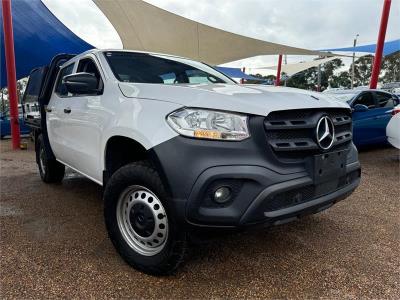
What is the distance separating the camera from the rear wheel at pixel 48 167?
537 cm

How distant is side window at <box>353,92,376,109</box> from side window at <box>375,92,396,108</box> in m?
0.20

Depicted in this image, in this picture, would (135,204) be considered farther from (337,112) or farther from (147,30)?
(147,30)

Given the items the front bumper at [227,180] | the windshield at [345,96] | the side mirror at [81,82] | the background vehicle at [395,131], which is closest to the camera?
the front bumper at [227,180]

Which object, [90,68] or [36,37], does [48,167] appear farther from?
[36,37]

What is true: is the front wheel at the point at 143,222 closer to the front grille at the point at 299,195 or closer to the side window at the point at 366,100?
the front grille at the point at 299,195

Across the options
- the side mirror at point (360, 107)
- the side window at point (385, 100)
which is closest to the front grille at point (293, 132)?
the side mirror at point (360, 107)

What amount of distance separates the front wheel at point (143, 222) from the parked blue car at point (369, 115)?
6.14 meters

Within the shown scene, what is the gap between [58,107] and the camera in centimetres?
435

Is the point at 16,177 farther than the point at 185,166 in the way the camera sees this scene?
Yes

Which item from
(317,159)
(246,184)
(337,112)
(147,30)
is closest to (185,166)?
(246,184)

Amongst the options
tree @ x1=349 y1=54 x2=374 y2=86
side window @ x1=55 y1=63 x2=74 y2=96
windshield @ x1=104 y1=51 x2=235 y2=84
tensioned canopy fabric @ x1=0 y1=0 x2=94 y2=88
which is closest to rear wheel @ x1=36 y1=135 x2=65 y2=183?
side window @ x1=55 y1=63 x2=74 y2=96

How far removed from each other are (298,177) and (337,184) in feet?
1.60

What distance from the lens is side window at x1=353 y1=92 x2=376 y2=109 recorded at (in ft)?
26.3

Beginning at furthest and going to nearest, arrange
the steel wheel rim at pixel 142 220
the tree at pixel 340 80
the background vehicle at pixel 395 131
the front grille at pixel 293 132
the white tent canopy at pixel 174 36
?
the tree at pixel 340 80
the white tent canopy at pixel 174 36
the background vehicle at pixel 395 131
the steel wheel rim at pixel 142 220
the front grille at pixel 293 132
